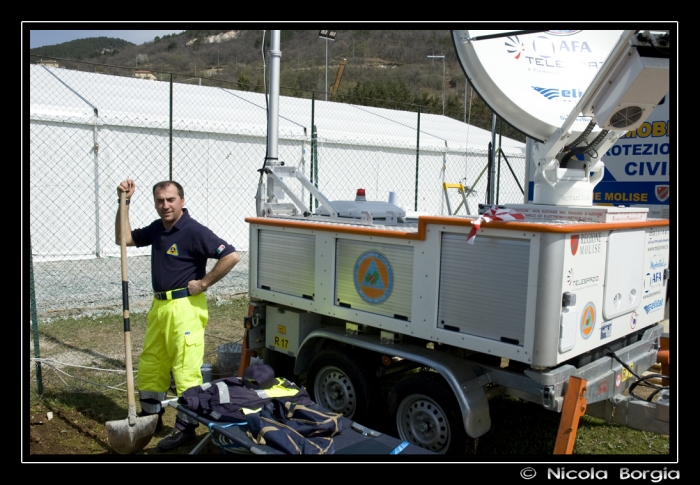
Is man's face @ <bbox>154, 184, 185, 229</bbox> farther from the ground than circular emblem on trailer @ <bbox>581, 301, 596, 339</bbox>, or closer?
farther from the ground

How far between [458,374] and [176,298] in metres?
2.27

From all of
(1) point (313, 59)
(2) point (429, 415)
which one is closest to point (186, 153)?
(2) point (429, 415)

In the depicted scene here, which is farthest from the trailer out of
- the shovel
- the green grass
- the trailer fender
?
the shovel

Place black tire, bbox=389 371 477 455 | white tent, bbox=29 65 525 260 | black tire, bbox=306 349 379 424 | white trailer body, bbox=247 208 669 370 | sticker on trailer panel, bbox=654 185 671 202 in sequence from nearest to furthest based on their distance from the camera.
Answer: white trailer body, bbox=247 208 669 370, black tire, bbox=389 371 477 455, black tire, bbox=306 349 379 424, sticker on trailer panel, bbox=654 185 671 202, white tent, bbox=29 65 525 260

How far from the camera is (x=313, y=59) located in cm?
7325

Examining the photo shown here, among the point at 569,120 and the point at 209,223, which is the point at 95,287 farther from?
the point at 569,120

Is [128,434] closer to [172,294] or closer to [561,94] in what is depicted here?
[172,294]

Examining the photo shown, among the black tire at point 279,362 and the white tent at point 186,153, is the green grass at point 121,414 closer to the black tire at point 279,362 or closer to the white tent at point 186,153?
the black tire at point 279,362

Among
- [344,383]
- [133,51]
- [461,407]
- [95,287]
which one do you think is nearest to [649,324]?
[461,407]

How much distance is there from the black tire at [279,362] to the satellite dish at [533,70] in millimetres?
3059

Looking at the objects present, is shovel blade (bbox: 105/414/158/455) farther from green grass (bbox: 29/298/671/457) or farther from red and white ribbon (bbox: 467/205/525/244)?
red and white ribbon (bbox: 467/205/525/244)

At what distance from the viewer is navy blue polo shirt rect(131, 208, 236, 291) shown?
15.3 ft

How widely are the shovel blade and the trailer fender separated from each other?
1621 mm

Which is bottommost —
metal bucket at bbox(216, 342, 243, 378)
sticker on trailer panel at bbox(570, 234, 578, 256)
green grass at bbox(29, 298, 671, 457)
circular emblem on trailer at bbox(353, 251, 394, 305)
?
green grass at bbox(29, 298, 671, 457)
